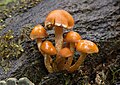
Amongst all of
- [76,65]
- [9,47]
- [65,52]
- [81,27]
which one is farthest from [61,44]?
[9,47]

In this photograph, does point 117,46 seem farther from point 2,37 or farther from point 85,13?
point 2,37

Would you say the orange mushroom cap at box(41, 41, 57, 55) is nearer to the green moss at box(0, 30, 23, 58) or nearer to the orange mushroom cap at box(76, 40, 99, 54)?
the orange mushroom cap at box(76, 40, 99, 54)

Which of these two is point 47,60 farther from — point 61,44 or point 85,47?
point 85,47

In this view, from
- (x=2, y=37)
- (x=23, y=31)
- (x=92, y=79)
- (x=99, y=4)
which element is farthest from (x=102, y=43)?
(x=2, y=37)

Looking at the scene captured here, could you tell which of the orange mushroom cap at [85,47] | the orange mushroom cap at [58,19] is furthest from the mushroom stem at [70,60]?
the orange mushroom cap at [58,19]

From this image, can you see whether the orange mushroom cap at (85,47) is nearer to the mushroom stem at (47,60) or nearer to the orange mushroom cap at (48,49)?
the orange mushroom cap at (48,49)

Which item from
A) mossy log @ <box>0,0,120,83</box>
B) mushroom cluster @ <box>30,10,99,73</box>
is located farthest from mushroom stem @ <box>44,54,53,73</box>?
mossy log @ <box>0,0,120,83</box>

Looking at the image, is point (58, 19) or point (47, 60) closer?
point (58, 19)
